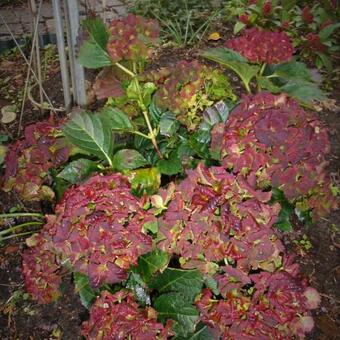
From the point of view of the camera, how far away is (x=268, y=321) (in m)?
1.04

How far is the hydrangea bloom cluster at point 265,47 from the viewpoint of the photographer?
1521 millimetres

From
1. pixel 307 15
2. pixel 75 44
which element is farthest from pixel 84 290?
pixel 307 15

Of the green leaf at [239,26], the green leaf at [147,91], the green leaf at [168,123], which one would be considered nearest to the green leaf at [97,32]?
the green leaf at [147,91]

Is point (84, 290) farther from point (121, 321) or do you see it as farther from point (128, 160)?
point (128, 160)

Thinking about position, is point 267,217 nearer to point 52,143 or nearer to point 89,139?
point 89,139

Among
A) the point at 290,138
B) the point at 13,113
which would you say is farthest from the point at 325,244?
the point at 13,113

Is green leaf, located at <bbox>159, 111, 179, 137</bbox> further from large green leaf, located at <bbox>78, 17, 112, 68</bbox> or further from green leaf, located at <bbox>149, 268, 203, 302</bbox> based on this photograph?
green leaf, located at <bbox>149, 268, 203, 302</bbox>

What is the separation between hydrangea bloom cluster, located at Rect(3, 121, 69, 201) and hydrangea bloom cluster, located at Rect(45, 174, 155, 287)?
0.26 metres

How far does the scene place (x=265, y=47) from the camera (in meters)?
1.53

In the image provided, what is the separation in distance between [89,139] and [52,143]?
0.14 meters

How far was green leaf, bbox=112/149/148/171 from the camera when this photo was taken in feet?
4.33

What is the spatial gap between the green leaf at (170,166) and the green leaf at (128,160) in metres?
0.05

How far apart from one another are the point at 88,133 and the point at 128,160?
15 cm

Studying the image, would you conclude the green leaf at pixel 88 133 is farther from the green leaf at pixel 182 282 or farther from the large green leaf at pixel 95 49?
the green leaf at pixel 182 282
